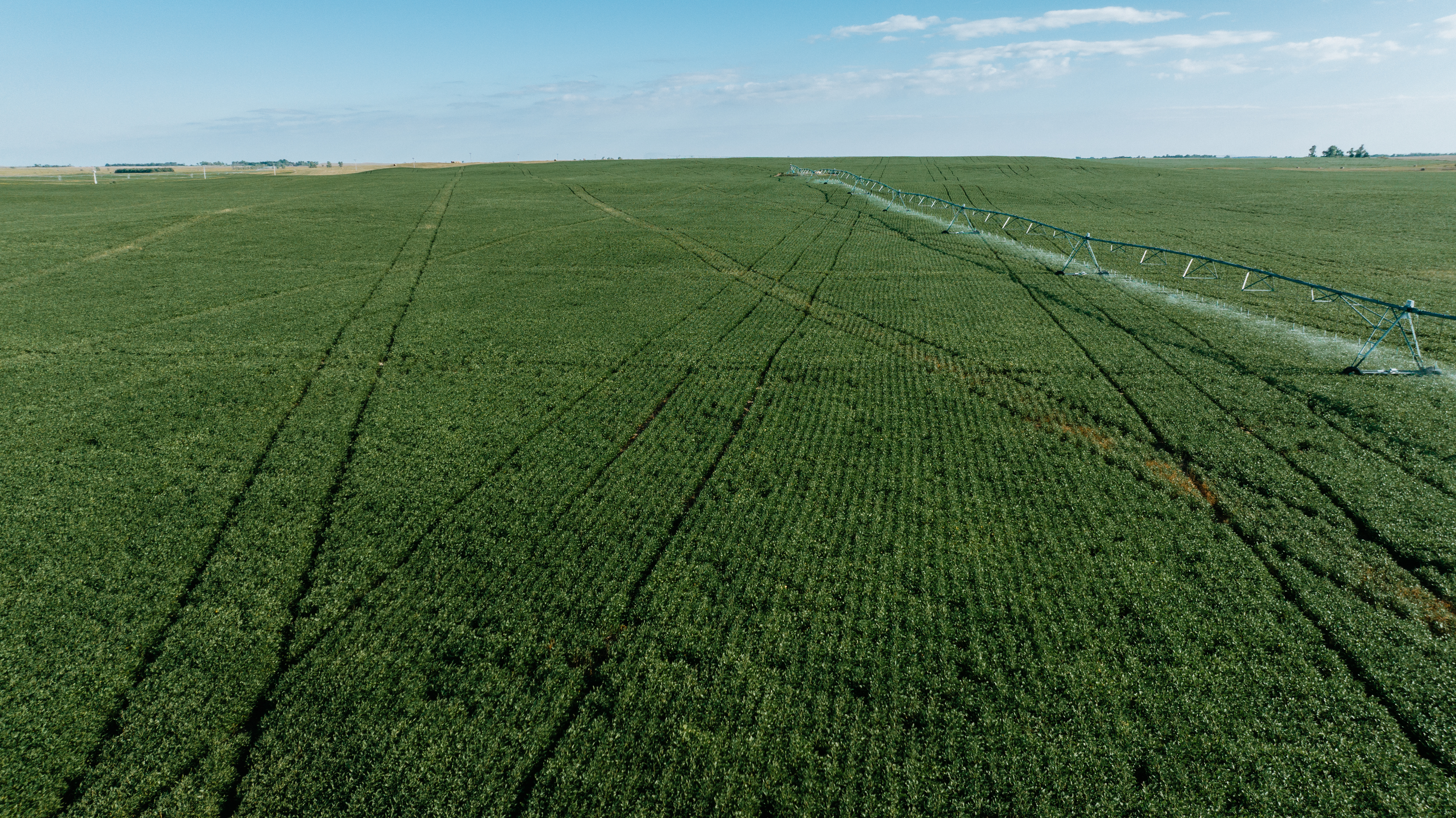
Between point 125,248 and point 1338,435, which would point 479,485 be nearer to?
point 1338,435

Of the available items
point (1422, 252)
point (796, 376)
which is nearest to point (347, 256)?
point (796, 376)

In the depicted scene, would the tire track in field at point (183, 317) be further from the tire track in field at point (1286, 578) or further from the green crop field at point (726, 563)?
the tire track in field at point (1286, 578)

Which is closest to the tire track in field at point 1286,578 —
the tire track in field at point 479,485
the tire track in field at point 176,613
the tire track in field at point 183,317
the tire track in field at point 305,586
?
the tire track in field at point 479,485

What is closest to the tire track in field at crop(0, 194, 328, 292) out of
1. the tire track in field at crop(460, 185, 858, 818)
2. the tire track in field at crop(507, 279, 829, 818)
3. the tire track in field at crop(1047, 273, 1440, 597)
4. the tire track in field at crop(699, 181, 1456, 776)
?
the tire track in field at crop(460, 185, 858, 818)

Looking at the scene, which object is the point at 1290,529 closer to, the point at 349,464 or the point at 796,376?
the point at 796,376

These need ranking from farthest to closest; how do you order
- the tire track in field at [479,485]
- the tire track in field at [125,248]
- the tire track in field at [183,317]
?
the tire track in field at [125,248]
the tire track in field at [183,317]
the tire track in field at [479,485]
